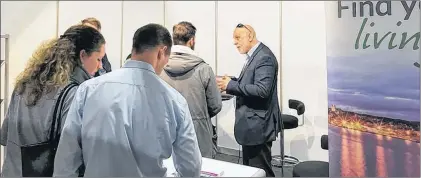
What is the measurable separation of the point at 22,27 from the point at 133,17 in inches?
47.8

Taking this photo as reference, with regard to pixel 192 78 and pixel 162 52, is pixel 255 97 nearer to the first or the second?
pixel 192 78

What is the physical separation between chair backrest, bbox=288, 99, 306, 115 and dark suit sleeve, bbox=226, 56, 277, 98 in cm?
114

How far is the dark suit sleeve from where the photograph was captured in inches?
103

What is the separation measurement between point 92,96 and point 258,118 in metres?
1.54

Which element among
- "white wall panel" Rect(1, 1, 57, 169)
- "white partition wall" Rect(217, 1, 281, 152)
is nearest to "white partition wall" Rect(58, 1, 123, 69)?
"white wall panel" Rect(1, 1, 57, 169)

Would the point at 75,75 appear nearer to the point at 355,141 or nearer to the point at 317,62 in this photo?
the point at 355,141

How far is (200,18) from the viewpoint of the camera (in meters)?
4.64

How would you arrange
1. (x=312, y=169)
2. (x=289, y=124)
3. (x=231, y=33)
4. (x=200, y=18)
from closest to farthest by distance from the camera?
1. (x=312, y=169)
2. (x=289, y=124)
3. (x=231, y=33)
4. (x=200, y=18)

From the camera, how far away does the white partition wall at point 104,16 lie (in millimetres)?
4031

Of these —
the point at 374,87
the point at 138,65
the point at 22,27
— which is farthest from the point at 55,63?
the point at 22,27

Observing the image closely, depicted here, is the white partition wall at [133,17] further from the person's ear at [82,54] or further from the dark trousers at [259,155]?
the person's ear at [82,54]

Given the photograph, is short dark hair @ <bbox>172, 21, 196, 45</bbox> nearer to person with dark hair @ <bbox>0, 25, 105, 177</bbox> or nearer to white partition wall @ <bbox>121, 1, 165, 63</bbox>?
person with dark hair @ <bbox>0, 25, 105, 177</bbox>

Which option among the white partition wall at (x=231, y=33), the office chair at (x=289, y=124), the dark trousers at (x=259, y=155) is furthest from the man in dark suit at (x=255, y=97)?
the white partition wall at (x=231, y=33)

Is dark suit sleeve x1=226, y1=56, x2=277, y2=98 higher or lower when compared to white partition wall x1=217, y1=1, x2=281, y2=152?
lower
